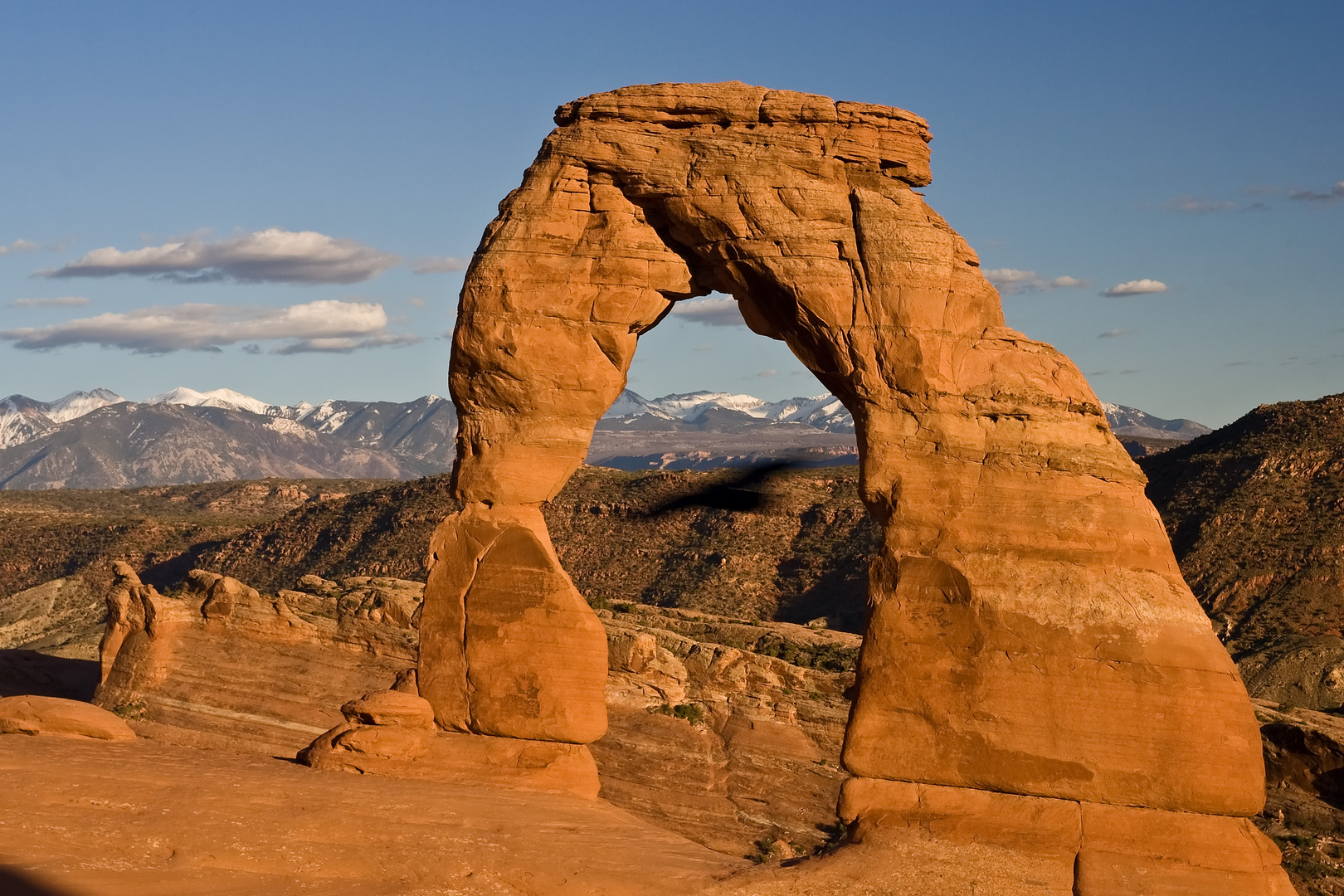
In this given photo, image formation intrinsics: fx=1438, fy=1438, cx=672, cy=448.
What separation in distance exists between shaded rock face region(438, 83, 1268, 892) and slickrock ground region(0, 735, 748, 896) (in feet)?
8.48

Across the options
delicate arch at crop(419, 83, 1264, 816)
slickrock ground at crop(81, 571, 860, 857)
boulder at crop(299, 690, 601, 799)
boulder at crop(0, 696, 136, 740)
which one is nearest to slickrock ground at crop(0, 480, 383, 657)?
slickrock ground at crop(81, 571, 860, 857)

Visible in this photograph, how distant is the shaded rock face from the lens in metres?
15.9

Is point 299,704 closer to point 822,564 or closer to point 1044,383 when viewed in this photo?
point 1044,383

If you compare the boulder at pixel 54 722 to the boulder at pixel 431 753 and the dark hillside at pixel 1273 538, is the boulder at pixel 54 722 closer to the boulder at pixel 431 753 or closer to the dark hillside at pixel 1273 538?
the boulder at pixel 431 753

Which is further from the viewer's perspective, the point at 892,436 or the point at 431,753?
the point at 431,753

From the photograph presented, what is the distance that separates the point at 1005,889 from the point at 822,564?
→ 143 ft

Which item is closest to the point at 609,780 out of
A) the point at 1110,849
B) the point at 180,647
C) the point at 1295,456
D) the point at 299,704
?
the point at 299,704

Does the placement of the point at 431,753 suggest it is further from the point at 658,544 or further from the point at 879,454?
the point at 658,544

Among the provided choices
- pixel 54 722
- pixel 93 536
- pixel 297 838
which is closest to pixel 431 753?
pixel 297 838

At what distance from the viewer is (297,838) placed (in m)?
14.6

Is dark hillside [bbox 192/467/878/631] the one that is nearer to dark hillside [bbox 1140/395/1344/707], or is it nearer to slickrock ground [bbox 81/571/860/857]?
dark hillside [bbox 1140/395/1344/707]

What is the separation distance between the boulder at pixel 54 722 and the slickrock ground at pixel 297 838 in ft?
6.05

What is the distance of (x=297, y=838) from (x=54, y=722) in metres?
6.71

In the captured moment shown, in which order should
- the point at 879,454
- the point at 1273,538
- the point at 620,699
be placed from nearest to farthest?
1. the point at 879,454
2. the point at 620,699
3. the point at 1273,538
